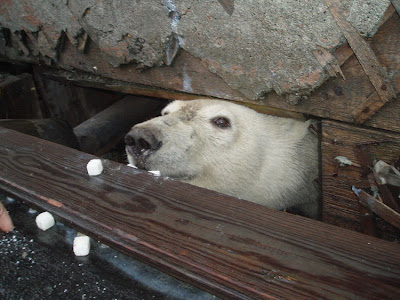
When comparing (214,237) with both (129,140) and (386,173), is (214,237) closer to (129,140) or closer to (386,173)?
(129,140)

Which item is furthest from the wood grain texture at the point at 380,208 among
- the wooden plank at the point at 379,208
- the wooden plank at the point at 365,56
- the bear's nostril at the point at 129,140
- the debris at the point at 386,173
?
the bear's nostril at the point at 129,140

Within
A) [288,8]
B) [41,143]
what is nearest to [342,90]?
[288,8]

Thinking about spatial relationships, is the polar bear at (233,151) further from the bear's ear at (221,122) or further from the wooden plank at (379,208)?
the wooden plank at (379,208)

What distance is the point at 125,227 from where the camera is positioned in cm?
151

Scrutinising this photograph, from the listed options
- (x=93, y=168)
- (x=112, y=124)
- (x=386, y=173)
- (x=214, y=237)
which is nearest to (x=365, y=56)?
(x=386, y=173)

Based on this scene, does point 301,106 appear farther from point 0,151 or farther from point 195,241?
point 0,151

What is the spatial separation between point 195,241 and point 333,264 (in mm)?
516

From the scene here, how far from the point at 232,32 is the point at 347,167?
1.20 metres

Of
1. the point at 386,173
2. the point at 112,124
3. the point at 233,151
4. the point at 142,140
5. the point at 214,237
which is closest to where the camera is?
the point at 214,237

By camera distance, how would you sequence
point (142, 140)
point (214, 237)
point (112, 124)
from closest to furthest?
point (214, 237)
point (142, 140)
point (112, 124)

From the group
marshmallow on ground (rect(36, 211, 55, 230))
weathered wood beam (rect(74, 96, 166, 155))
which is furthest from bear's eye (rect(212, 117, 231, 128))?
weathered wood beam (rect(74, 96, 166, 155))

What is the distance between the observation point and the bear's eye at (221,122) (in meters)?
2.88

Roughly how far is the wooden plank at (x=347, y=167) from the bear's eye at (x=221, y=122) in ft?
2.55

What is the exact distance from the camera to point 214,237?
1.43 meters
